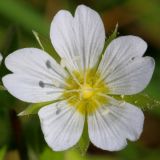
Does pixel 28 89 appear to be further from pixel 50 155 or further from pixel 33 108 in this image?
pixel 50 155

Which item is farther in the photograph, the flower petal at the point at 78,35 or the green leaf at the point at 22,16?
the green leaf at the point at 22,16

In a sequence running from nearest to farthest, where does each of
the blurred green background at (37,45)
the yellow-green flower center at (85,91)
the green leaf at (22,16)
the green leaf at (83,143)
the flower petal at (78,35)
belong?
the green leaf at (83,143) → the flower petal at (78,35) → the yellow-green flower center at (85,91) → the blurred green background at (37,45) → the green leaf at (22,16)

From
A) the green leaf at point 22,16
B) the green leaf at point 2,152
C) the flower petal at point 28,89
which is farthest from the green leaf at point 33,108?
the green leaf at point 22,16

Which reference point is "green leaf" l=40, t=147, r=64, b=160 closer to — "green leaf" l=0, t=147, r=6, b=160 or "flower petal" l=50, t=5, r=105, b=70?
"green leaf" l=0, t=147, r=6, b=160

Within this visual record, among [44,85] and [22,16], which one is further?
[22,16]

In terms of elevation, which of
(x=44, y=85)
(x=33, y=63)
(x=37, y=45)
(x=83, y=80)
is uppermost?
(x=33, y=63)

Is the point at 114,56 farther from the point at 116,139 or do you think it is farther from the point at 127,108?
the point at 116,139

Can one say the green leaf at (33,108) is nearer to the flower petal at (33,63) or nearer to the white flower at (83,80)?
the white flower at (83,80)

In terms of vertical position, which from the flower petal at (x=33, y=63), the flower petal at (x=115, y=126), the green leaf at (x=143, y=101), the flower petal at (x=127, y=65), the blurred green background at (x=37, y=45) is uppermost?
the flower petal at (x=33, y=63)

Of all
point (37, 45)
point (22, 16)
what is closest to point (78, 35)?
point (37, 45)
